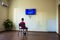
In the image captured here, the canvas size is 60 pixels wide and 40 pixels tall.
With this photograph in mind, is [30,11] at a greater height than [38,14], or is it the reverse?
[30,11]

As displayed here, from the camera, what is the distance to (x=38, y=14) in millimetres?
10008

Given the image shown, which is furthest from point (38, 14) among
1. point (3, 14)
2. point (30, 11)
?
point (3, 14)

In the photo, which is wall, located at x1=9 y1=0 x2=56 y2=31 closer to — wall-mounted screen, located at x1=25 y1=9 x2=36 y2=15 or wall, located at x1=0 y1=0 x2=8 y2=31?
wall-mounted screen, located at x1=25 y1=9 x2=36 y2=15

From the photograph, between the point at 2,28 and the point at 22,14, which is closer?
the point at 2,28

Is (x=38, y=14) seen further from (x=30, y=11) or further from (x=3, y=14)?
(x=3, y=14)

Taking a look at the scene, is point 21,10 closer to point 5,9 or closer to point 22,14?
point 22,14

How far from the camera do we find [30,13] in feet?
33.0

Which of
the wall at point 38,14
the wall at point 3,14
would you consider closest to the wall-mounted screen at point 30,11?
the wall at point 38,14

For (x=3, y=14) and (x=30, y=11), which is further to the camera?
(x=30, y=11)

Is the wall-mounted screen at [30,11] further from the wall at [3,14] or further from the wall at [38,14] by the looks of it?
the wall at [3,14]

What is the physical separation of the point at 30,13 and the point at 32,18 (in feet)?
1.55

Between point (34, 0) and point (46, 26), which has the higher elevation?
point (34, 0)

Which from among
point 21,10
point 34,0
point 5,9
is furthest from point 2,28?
point 34,0

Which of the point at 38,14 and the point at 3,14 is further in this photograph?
the point at 38,14
